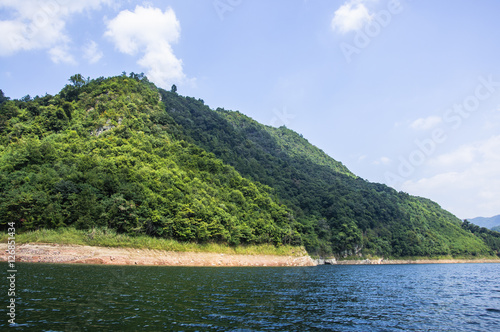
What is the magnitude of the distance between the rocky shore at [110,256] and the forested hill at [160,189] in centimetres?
530

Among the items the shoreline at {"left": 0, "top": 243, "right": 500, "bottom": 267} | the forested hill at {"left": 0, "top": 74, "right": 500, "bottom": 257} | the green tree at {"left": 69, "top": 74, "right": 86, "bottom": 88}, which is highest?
the green tree at {"left": 69, "top": 74, "right": 86, "bottom": 88}

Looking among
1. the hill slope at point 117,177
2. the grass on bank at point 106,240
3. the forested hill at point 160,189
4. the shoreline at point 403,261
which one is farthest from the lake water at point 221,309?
the shoreline at point 403,261

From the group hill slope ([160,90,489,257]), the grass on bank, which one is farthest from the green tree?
the grass on bank

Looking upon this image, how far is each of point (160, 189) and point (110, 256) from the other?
2468 centimetres

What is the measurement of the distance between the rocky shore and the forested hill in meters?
5.30

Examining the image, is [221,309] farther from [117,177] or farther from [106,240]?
[117,177]

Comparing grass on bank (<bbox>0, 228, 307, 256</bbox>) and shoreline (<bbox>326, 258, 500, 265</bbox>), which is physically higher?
grass on bank (<bbox>0, 228, 307, 256</bbox>)

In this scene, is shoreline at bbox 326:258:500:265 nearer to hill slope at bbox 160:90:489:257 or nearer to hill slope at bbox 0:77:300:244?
hill slope at bbox 160:90:489:257

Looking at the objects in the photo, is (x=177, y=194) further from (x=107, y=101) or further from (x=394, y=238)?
(x=394, y=238)

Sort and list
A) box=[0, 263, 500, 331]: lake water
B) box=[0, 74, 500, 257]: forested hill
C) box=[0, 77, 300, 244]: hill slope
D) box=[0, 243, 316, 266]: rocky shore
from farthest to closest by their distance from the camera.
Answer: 1. box=[0, 74, 500, 257]: forested hill
2. box=[0, 77, 300, 244]: hill slope
3. box=[0, 243, 316, 266]: rocky shore
4. box=[0, 263, 500, 331]: lake water

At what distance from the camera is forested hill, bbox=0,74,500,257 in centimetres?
5906

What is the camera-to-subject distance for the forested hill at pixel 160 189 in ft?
194

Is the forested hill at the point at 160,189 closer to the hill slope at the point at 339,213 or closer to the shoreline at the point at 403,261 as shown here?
the hill slope at the point at 339,213

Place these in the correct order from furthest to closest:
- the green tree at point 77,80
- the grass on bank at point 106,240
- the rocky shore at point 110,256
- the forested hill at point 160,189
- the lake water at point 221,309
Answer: the green tree at point 77,80 < the forested hill at point 160,189 < the grass on bank at point 106,240 < the rocky shore at point 110,256 < the lake water at point 221,309
